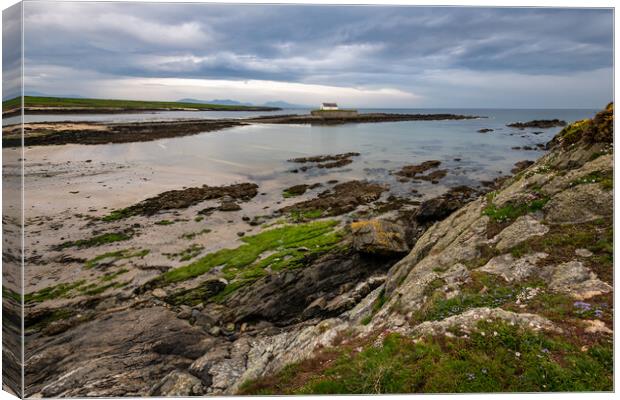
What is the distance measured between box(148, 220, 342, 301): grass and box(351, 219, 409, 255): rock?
6.45 ft

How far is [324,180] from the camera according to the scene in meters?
31.8

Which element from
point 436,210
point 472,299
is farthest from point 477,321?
point 436,210

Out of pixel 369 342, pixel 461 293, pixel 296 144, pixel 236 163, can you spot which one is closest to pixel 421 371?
pixel 369 342

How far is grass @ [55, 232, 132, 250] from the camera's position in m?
20.8

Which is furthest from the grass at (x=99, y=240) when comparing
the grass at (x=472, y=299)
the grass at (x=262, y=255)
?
the grass at (x=472, y=299)

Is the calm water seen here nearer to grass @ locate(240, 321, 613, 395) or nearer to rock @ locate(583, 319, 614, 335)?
rock @ locate(583, 319, 614, 335)

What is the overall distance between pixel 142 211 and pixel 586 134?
27244mm

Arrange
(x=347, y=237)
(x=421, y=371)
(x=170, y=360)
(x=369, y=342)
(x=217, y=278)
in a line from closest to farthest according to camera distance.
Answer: (x=421, y=371), (x=369, y=342), (x=170, y=360), (x=217, y=278), (x=347, y=237)

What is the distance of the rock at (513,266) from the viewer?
28.9 feet

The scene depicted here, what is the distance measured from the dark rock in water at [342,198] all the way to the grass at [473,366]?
18037 mm

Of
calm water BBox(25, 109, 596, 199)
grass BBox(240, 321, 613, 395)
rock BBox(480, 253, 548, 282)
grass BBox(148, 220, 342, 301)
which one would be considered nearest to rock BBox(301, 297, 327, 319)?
grass BBox(148, 220, 342, 301)

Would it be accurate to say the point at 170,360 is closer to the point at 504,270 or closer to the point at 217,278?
the point at 217,278

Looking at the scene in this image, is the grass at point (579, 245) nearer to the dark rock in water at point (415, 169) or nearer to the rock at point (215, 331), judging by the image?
the rock at point (215, 331)

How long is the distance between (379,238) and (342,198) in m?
11.2
